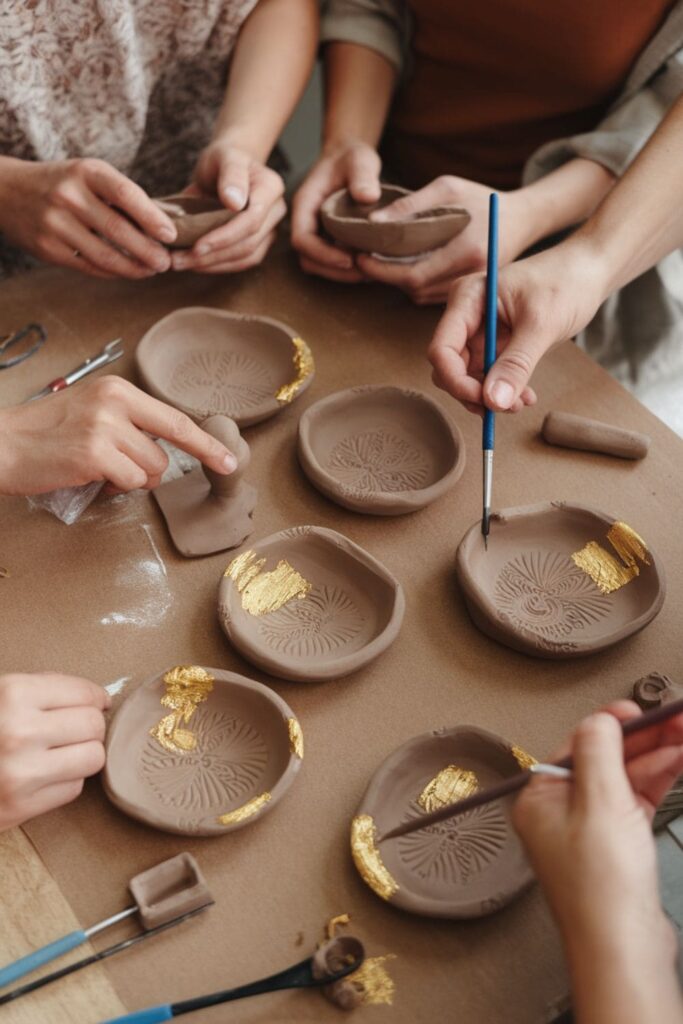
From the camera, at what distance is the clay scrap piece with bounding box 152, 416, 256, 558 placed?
1546mm

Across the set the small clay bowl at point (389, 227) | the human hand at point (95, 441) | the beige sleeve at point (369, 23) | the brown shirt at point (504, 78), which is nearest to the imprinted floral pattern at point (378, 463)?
the human hand at point (95, 441)

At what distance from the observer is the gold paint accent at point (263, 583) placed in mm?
1478

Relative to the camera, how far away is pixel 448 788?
1295 millimetres

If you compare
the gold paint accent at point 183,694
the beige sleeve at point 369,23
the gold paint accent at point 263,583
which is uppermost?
the beige sleeve at point 369,23

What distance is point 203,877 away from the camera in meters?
1.21

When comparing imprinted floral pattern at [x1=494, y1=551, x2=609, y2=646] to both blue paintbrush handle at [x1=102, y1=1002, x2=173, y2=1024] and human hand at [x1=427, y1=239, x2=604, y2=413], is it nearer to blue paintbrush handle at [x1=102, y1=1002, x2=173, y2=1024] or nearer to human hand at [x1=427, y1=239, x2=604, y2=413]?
human hand at [x1=427, y1=239, x2=604, y2=413]

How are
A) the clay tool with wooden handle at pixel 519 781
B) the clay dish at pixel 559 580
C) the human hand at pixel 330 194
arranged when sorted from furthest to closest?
the human hand at pixel 330 194 < the clay dish at pixel 559 580 < the clay tool with wooden handle at pixel 519 781

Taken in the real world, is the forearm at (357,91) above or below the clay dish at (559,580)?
above

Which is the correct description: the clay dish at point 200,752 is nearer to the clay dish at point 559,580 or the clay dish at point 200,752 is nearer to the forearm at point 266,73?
the clay dish at point 559,580

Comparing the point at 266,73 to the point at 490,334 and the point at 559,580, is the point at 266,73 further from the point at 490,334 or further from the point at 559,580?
the point at 559,580

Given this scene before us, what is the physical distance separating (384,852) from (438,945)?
126 millimetres

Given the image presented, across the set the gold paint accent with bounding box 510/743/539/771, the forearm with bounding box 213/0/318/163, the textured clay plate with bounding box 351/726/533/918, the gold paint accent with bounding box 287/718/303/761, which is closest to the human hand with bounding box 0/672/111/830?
the gold paint accent with bounding box 287/718/303/761

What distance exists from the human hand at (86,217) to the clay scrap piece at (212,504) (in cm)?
45

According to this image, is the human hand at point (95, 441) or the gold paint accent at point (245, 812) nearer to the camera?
the gold paint accent at point (245, 812)
